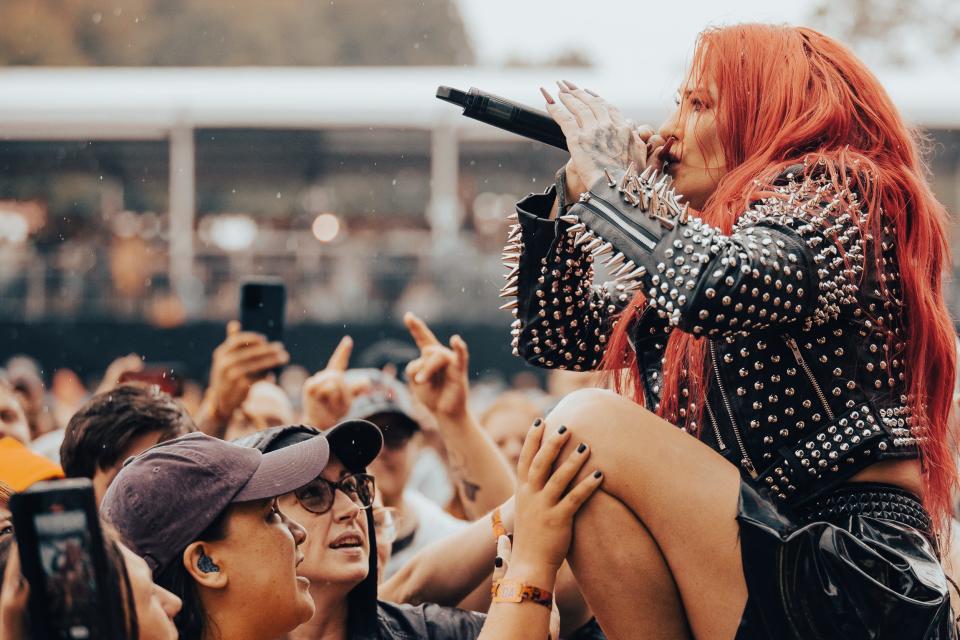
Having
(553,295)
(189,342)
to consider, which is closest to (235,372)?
(553,295)

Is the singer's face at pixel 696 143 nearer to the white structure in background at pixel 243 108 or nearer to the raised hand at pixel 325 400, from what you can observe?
the raised hand at pixel 325 400

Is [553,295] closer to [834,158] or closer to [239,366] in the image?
[834,158]

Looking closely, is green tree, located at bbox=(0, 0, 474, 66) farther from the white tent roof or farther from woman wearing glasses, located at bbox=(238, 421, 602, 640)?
woman wearing glasses, located at bbox=(238, 421, 602, 640)

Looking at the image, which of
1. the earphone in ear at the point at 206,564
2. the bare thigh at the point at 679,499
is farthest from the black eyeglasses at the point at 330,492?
the bare thigh at the point at 679,499

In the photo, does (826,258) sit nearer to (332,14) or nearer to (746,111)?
(746,111)

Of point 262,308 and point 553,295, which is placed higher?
point 553,295

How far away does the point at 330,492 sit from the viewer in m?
2.49

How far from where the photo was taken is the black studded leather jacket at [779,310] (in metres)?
1.92

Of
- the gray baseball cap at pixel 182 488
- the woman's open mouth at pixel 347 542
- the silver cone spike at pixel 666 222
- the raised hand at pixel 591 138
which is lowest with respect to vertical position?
the woman's open mouth at pixel 347 542

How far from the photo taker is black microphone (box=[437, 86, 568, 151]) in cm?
225

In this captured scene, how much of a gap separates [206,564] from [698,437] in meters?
0.94

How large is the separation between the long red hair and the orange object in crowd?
1.37 meters

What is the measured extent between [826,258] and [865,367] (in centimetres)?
26

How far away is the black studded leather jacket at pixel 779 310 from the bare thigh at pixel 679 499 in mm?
159
